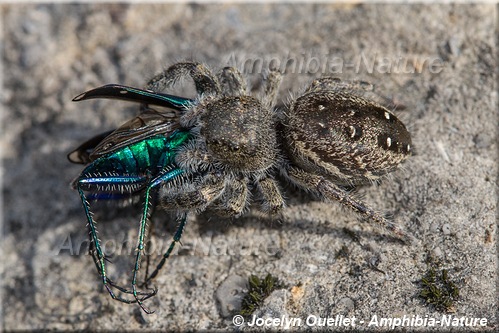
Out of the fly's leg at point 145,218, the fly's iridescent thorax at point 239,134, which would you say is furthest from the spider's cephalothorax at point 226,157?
the fly's leg at point 145,218

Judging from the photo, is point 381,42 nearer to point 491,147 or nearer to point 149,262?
point 491,147

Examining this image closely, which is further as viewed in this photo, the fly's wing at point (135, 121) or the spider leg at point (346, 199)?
the fly's wing at point (135, 121)

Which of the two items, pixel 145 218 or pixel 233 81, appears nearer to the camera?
pixel 145 218

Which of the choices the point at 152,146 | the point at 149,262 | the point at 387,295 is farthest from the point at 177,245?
the point at 387,295

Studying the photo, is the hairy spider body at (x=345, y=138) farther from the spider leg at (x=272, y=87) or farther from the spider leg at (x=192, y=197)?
the spider leg at (x=192, y=197)

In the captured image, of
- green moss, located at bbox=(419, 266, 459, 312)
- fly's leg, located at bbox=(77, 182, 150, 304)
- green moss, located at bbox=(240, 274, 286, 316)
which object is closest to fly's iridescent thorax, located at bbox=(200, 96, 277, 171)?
fly's leg, located at bbox=(77, 182, 150, 304)

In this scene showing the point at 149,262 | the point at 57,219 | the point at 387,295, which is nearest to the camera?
the point at 387,295

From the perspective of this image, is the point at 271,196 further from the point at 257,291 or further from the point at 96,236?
the point at 96,236

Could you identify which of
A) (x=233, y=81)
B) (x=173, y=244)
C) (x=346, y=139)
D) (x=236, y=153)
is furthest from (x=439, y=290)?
(x=233, y=81)
